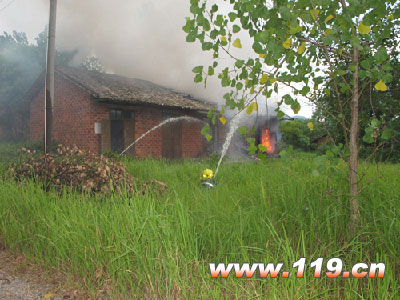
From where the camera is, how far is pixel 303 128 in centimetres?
2489

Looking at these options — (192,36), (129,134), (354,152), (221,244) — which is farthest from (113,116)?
(354,152)

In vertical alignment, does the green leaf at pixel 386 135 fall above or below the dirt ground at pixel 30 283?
above

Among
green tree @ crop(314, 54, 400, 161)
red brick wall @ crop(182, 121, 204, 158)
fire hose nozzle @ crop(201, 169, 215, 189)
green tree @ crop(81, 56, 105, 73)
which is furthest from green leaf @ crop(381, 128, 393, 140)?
green tree @ crop(81, 56, 105, 73)

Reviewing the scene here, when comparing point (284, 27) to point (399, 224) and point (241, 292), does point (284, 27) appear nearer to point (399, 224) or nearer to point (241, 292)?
point (399, 224)

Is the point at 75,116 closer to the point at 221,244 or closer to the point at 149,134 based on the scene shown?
the point at 149,134

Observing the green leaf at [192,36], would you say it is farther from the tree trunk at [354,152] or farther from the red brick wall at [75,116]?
the red brick wall at [75,116]

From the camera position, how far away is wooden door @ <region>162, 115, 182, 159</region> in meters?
15.4

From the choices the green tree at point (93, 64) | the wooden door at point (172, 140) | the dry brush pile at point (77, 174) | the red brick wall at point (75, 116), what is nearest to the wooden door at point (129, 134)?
the red brick wall at point (75, 116)

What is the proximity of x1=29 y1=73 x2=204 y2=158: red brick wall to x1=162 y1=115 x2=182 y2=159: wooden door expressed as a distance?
0.20 metres

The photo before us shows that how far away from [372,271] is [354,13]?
1728 millimetres

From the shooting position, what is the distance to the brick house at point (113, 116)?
42.9 ft

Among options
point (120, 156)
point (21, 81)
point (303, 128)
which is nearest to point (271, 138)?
point (303, 128)

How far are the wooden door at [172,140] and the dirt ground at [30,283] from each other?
11758 mm

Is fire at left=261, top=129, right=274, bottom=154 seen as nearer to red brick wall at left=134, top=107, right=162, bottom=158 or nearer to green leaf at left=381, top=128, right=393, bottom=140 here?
red brick wall at left=134, top=107, right=162, bottom=158
